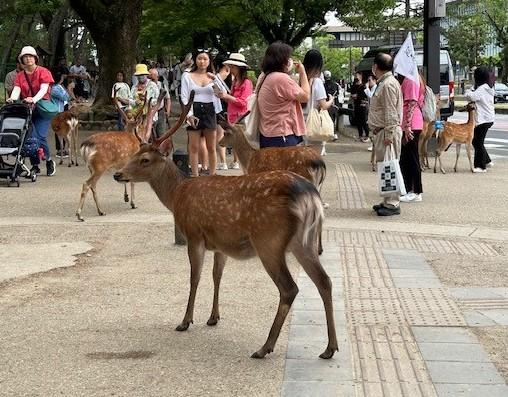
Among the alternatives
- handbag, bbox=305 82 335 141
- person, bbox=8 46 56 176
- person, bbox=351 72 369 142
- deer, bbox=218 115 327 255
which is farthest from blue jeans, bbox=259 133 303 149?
person, bbox=351 72 369 142

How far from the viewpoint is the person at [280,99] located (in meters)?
7.32

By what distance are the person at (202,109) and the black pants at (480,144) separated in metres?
5.38

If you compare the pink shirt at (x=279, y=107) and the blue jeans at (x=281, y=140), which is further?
the blue jeans at (x=281, y=140)

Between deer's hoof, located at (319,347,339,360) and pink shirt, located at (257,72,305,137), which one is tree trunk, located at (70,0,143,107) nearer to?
pink shirt, located at (257,72,305,137)

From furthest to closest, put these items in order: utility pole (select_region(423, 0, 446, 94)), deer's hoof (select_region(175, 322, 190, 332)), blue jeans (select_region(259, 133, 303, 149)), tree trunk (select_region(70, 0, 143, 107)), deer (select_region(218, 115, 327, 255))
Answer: tree trunk (select_region(70, 0, 143, 107)) → utility pole (select_region(423, 0, 446, 94)) → blue jeans (select_region(259, 133, 303, 149)) → deer (select_region(218, 115, 327, 255)) → deer's hoof (select_region(175, 322, 190, 332))

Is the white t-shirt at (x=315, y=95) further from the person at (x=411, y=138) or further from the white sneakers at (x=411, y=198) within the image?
the white sneakers at (x=411, y=198)

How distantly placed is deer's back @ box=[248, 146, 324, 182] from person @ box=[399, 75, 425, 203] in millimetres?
3302

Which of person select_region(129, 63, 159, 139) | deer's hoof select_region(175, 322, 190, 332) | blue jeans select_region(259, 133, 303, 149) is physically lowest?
deer's hoof select_region(175, 322, 190, 332)

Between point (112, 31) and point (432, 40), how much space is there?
803cm

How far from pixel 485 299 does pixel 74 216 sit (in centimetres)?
520

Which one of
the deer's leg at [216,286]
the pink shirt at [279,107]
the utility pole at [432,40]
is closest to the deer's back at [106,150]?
the pink shirt at [279,107]

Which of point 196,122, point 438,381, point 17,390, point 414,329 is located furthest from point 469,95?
point 17,390

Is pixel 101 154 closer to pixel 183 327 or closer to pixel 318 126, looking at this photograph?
pixel 318 126

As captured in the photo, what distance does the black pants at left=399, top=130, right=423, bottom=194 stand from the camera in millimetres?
10523
